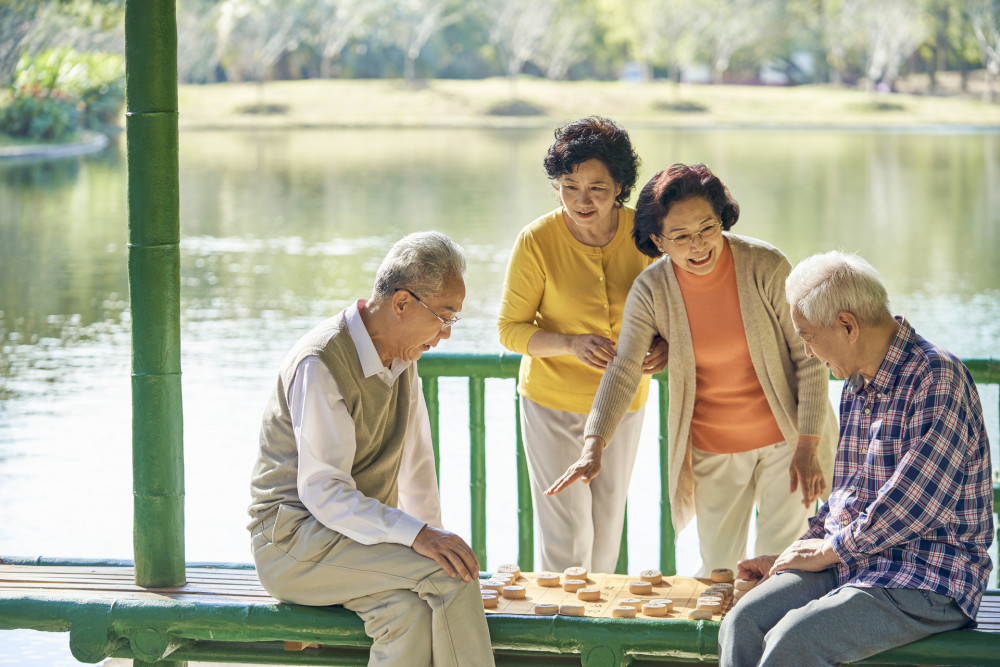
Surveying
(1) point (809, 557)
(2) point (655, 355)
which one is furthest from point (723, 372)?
(1) point (809, 557)

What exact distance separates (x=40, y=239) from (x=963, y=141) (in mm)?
23401

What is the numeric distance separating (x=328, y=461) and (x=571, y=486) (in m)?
0.90

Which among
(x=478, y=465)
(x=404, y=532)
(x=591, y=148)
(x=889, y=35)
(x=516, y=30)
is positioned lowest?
(x=478, y=465)

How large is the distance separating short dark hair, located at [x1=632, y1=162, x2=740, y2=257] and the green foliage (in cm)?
2459

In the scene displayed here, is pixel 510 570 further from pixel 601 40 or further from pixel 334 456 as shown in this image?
pixel 601 40

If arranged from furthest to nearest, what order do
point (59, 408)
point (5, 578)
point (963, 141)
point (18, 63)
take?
point (963, 141) < point (18, 63) < point (59, 408) < point (5, 578)

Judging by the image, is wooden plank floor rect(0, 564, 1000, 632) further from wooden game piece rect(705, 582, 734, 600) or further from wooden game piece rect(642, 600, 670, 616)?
wooden game piece rect(642, 600, 670, 616)

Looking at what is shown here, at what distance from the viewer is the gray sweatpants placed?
2.24m

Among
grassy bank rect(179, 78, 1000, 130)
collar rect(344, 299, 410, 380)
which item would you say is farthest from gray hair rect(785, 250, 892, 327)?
grassy bank rect(179, 78, 1000, 130)

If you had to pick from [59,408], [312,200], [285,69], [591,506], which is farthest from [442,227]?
[285,69]

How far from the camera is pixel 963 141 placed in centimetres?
3209

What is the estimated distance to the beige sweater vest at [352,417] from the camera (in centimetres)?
238

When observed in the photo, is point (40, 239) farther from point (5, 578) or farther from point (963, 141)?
point (963, 141)

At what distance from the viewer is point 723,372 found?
290cm
